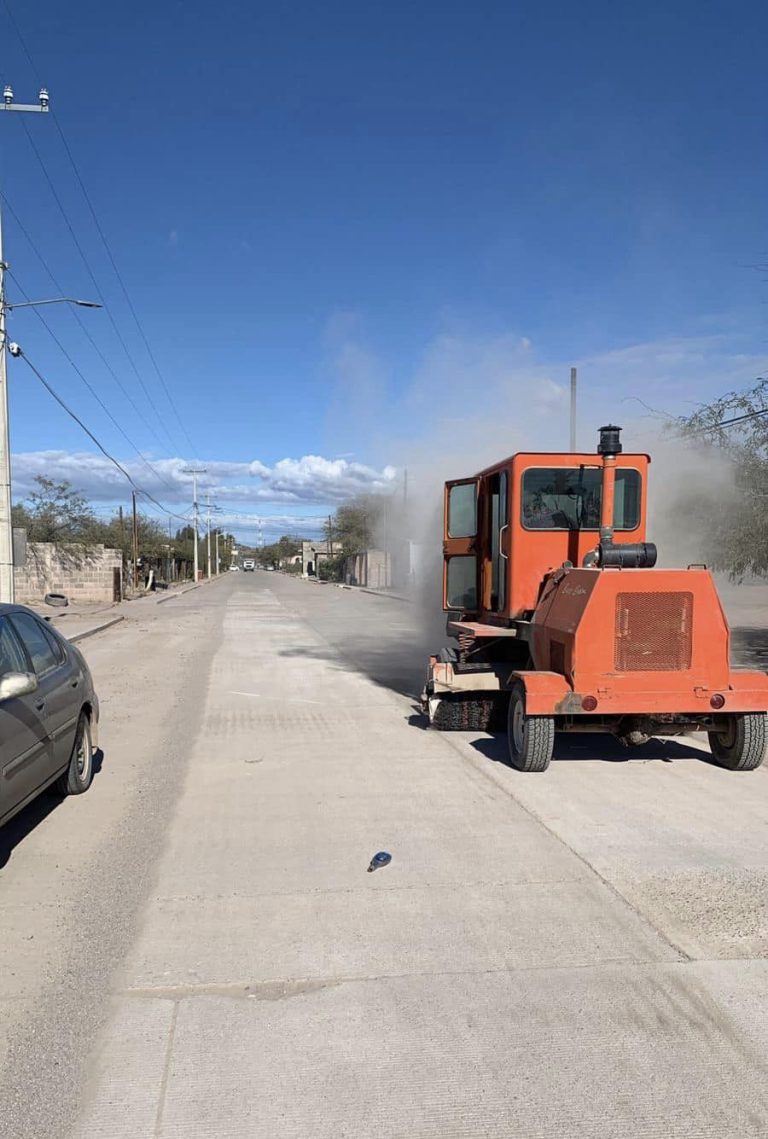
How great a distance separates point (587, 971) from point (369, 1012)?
38.6 inches

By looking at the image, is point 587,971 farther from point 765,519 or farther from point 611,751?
point 765,519

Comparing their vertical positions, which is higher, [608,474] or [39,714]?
[608,474]

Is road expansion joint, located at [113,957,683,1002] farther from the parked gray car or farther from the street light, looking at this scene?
the street light

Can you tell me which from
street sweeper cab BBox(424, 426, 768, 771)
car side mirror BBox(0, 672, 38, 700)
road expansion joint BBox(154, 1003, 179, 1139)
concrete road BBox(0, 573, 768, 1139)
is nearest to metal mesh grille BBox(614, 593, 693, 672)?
street sweeper cab BBox(424, 426, 768, 771)

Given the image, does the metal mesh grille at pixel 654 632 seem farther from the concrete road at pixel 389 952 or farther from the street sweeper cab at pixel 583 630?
the concrete road at pixel 389 952

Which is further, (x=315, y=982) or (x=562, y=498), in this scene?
(x=562, y=498)

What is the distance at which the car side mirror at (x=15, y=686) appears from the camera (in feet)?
14.6

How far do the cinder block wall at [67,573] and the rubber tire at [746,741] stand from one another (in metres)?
31.8

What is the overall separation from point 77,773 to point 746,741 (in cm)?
528

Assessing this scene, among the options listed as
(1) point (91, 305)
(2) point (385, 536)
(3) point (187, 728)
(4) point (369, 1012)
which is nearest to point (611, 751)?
(3) point (187, 728)

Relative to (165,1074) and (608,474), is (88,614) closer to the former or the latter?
(608,474)

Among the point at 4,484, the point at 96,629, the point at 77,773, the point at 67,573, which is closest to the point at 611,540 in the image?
the point at 77,773

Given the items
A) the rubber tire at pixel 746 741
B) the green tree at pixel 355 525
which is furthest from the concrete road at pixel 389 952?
the green tree at pixel 355 525

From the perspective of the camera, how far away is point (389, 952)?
3.91m
